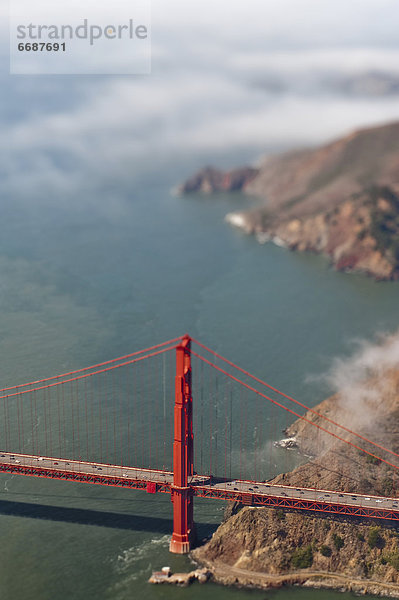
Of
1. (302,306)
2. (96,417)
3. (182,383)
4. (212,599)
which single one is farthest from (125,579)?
(302,306)

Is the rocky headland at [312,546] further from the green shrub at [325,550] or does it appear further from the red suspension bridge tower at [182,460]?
the red suspension bridge tower at [182,460]

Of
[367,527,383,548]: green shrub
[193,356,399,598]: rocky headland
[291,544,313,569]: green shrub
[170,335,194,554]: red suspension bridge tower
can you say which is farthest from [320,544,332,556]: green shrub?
[170,335,194,554]: red suspension bridge tower

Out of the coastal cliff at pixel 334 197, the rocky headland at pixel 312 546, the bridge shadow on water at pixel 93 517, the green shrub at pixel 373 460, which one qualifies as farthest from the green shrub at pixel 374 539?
the coastal cliff at pixel 334 197

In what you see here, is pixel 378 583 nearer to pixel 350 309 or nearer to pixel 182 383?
pixel 182 383

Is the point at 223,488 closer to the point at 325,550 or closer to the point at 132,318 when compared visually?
the point at 325,550

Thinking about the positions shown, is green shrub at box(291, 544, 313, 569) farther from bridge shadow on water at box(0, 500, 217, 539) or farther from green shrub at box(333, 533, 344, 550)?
bridge shadow on water at box(0, 500, 217, 539)

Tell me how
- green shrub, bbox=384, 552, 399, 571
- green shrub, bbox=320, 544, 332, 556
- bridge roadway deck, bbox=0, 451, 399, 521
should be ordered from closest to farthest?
green shrub, bbox=384, 552, 399, 571, green shrub, bbox=320, 544, 332, 556, bridge roadway deck, bbox=0, 451, 399, 521
